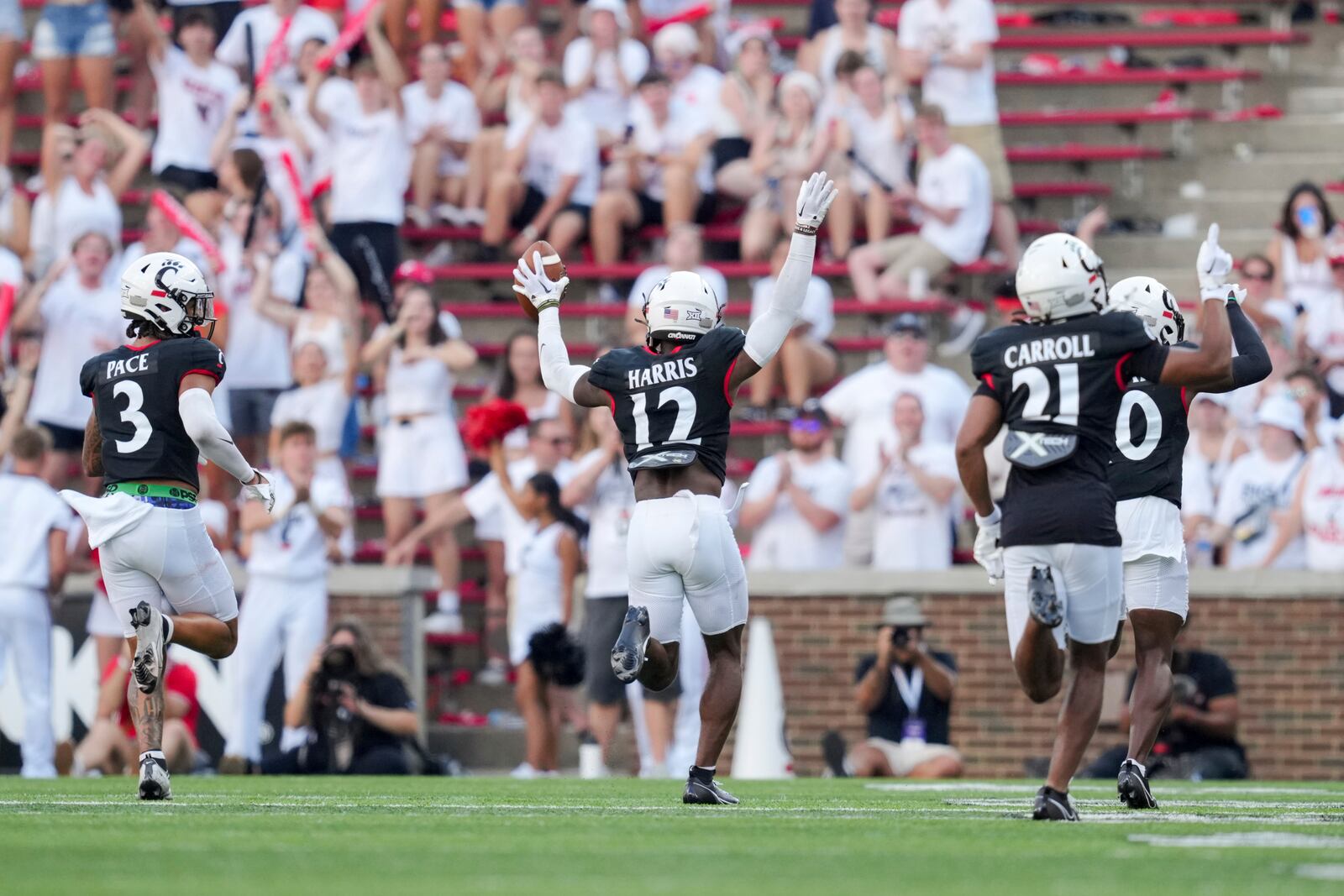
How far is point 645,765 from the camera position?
14.2 m

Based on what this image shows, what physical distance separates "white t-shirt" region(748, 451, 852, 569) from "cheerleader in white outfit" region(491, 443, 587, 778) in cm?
132

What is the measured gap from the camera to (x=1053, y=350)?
7.86 meters

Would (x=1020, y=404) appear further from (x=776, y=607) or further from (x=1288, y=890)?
(x=776, y=607)

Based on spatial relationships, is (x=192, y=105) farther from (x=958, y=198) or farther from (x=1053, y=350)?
(x=1053, y=350)

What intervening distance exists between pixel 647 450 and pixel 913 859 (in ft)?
9.18

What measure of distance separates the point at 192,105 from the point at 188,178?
2.05ft

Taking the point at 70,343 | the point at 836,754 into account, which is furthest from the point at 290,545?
the point at 836,754

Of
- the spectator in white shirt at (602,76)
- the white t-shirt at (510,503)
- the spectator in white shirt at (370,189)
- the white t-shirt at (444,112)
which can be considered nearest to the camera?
the white t-shirt at (510,503)

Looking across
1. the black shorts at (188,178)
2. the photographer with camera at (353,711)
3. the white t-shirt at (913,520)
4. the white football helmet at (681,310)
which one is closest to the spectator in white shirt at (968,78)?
the white t-shirt at (913,520)

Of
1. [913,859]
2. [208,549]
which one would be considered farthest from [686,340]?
[913,859]

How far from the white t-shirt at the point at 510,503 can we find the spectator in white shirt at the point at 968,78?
497 centimetres

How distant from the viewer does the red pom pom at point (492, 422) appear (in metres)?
14.7

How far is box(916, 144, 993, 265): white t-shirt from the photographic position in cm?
1709

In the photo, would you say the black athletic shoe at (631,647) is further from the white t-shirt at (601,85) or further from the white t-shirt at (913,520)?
the white t-shirt at (601,85)
